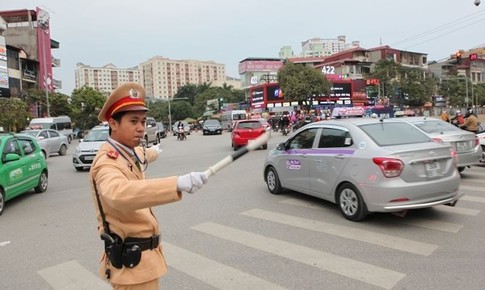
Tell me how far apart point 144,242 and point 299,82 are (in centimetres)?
4958

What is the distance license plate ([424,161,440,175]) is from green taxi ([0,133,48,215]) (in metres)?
7.46

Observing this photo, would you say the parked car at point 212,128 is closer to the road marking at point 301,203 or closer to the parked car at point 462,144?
the parked car at point 462,144

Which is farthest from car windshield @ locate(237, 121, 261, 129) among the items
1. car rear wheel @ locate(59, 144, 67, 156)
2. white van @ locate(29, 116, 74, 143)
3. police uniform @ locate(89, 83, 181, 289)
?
white van @ locate(29, 116, 74, 143)

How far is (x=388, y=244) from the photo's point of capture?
5.38m

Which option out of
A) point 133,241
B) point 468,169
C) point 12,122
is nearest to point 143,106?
point 133,241

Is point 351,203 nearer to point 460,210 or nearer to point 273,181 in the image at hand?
point 460,210

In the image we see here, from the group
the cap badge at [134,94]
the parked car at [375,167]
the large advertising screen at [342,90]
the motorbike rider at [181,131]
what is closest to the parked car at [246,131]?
the parked car at [375,167]

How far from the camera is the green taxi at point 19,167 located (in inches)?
324

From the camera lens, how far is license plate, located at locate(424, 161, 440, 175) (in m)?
6.15

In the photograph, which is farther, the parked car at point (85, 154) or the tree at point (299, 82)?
the tree at point (299, 82)

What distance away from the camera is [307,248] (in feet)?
17.5

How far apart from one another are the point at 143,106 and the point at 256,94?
6439cm

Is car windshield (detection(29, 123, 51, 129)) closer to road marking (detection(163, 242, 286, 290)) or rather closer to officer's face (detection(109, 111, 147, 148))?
road marking (detection(163, 242, 286, 290))

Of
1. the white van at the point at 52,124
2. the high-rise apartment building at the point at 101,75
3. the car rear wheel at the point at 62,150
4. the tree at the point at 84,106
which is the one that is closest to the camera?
the car rear wheel at the point at 62,150
